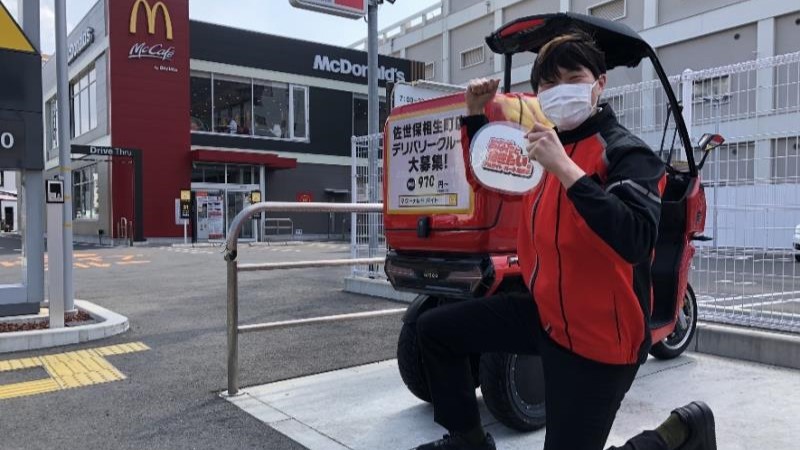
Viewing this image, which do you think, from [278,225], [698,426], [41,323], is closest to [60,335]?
[41,323]

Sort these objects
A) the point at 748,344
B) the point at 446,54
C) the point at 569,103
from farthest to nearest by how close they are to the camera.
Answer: the point at 446,54, the point at 748,344, the point at 569,103

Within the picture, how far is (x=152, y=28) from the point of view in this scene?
2256 centimetres

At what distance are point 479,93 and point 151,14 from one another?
2322 cm

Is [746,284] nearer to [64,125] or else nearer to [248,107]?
[64,125]

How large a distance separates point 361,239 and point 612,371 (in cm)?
746

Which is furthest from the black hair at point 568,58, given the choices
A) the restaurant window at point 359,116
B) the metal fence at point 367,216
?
the restaurant window at point 359,116

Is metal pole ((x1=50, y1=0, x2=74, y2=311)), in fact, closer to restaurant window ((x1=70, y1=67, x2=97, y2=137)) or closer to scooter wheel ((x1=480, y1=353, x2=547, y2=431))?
scooter wheel ((x1=480, y1=353, x2=547, y2=431))

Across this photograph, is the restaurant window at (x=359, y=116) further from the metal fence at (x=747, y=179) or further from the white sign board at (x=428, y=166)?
the white sign board at (x=428, y=166)

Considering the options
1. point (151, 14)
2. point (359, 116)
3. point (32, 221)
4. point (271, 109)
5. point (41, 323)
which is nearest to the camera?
point (41, 323)

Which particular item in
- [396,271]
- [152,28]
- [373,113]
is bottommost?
[396,271]

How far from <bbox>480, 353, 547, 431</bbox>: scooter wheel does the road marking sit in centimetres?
283

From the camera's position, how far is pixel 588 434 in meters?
1.84

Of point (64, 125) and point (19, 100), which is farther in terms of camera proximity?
point (64, 125)

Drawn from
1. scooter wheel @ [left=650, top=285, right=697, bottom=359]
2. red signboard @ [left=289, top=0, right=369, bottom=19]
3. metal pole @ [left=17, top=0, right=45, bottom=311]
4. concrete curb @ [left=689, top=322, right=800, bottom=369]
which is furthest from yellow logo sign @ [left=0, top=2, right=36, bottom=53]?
concrete curb @ [left=689, top=322, right=800, bottom=369]
